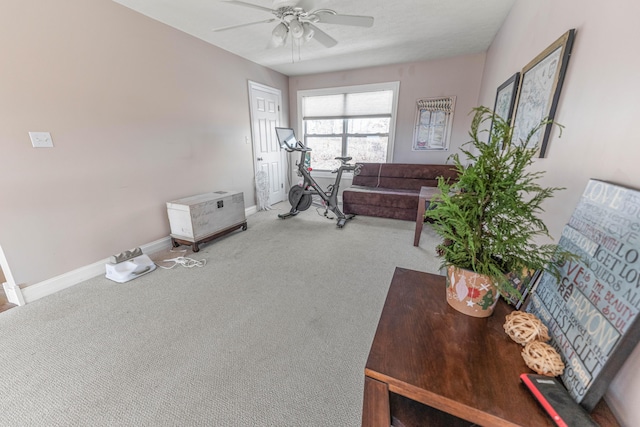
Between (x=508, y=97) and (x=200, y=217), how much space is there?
10.8ft

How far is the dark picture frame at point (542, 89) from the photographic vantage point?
126 cm

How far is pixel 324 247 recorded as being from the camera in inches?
117

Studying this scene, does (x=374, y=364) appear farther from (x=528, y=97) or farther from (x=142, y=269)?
(x=142, y=269)

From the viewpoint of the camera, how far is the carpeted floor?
1.19 meters

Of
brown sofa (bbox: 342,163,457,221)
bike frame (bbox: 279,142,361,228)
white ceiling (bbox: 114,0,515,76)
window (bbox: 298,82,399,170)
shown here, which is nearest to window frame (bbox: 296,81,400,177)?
window (bbox: 298,82,399,170)

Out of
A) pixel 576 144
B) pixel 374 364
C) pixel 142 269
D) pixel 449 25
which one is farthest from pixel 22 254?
pixel 449 25

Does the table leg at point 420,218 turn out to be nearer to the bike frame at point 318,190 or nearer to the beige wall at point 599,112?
the bike frame at point 318,190

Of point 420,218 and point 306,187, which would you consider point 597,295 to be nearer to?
point 420,218

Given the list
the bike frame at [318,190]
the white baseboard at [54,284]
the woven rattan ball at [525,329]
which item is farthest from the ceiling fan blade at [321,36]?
the white baseboard at [54,284]

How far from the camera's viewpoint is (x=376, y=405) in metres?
0.65

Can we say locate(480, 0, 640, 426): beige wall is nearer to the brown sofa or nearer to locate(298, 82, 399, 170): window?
the brown sofa

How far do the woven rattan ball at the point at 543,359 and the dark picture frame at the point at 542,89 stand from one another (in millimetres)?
1116

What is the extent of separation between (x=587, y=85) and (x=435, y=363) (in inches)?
52.1

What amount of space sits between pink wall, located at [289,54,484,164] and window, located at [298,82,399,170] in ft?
0.45
